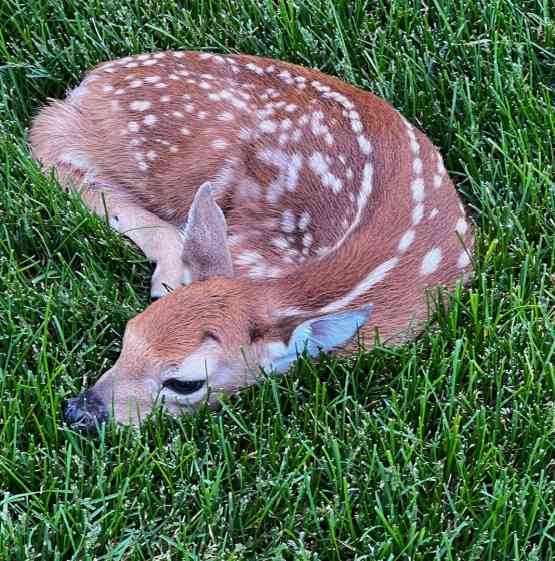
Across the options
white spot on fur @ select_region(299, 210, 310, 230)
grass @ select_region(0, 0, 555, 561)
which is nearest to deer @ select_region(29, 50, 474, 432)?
white spot on fur @ select_region(299, 210, 310, 230)

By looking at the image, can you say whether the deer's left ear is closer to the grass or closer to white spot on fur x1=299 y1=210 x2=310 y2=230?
the grass

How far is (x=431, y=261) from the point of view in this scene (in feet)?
12.9

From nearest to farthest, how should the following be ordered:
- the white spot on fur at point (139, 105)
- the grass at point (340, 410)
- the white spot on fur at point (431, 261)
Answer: the grass at point (340, 410), the white spot on fur at point (431, 261), the white spot on fur at point (139, 105)

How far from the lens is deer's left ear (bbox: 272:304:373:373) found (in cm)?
349

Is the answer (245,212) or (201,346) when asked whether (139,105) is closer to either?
(245,212)

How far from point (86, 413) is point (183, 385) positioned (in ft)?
0.97

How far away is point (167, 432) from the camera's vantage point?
11.6 ft

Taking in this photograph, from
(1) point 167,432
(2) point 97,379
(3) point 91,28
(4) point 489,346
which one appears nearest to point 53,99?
(3) point 91,28

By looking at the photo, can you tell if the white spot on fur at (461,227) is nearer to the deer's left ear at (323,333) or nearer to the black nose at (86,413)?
the deer's left ear at (323,333)

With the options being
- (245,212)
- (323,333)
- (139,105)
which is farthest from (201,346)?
(139,105)

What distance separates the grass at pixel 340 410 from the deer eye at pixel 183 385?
9cm

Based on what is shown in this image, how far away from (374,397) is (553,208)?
1057mm

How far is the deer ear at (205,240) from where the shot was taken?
147 inches

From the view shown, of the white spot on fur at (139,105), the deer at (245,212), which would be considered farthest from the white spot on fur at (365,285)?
A: the white spot on fur at (139,105)
